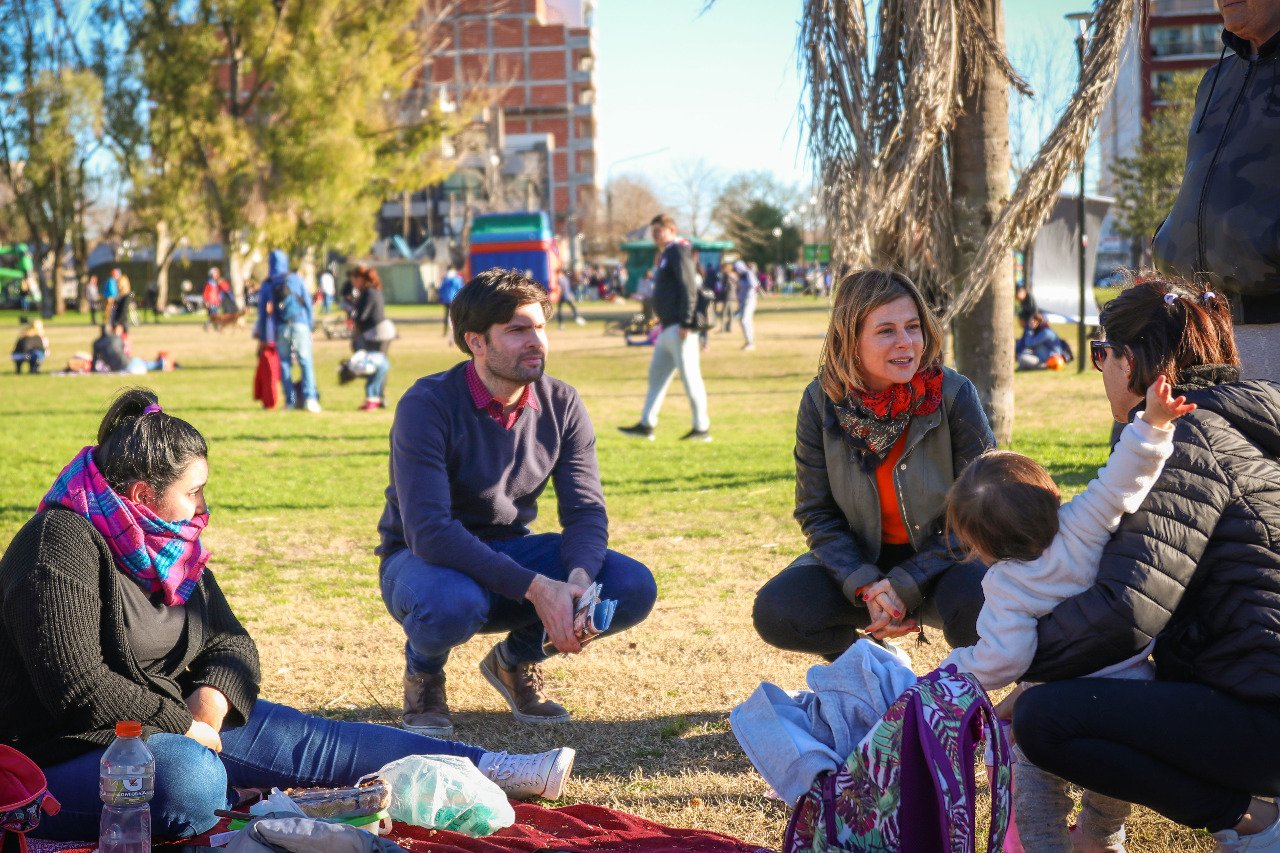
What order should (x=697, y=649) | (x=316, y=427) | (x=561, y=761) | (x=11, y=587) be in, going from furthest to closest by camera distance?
(x=316, y=427)
(x=697, y=649)
(x=561, y=761)
(x=11, y=587)

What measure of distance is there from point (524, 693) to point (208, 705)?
1426 millimetres

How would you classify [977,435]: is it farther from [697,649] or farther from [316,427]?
[316,427]

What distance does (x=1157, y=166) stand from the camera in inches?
1561

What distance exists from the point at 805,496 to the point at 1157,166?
39754 mm

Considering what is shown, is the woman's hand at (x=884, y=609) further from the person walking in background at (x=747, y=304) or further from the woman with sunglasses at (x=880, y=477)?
the person walking in background at (x=747, y=304)

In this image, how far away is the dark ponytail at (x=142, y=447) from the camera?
3.09 m

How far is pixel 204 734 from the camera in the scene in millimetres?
3262

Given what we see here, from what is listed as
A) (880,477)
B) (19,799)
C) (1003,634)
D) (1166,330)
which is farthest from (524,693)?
(1166,330)

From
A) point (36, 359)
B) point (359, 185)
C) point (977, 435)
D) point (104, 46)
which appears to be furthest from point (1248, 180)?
point (104, 46)

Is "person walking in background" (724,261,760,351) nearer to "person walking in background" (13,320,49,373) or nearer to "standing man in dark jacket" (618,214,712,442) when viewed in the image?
"person walking in background" (13,320,49,373)

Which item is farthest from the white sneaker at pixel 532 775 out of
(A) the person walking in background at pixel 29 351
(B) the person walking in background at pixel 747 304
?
(B) the person walking in background at pixel 747 304

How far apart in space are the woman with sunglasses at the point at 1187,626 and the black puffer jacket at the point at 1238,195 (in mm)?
1033

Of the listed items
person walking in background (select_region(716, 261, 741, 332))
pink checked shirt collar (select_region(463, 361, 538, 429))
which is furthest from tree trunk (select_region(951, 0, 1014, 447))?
person walking in background (select_region(716, 261, 741, 332))

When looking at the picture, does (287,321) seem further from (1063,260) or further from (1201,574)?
(1201,574)
